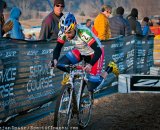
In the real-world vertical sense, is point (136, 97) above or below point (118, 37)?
below

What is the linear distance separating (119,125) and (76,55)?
1475 millimetres

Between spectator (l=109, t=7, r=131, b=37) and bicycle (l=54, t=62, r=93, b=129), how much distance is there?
489cm

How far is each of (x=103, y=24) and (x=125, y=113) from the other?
9.26 ft

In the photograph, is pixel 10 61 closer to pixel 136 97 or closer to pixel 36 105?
pixel 36 105

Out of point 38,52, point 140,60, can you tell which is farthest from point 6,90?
point 140,60

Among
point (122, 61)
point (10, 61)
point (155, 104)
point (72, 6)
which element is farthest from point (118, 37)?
point (72, 6)

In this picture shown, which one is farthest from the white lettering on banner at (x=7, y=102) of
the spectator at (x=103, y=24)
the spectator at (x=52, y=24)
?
the spectator at (x=103, y=24)

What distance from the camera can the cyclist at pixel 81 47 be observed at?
6.62 meters

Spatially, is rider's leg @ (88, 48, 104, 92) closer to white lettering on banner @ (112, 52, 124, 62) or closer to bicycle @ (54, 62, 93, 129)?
bicycle @ (54, 62, 93, 129)

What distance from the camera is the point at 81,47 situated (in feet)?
24.6

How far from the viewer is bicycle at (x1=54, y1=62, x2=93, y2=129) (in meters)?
6.35

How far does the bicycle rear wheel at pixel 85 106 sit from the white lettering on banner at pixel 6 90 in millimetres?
1177

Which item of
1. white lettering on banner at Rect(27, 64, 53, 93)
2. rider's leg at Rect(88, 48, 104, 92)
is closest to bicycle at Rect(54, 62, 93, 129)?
rider's leg at Rect(88, 48, 104, 92)

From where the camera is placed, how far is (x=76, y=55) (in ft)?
25.2
